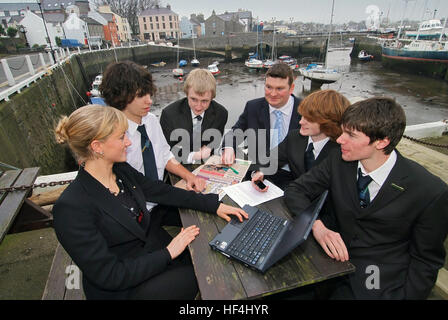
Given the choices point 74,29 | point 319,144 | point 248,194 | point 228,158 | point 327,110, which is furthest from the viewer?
point 74,29

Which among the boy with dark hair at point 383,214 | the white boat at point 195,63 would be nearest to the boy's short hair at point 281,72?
the boy with dark hair at point 383,214

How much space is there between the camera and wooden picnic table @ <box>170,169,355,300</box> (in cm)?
143

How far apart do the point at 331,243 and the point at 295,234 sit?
26 centimetres

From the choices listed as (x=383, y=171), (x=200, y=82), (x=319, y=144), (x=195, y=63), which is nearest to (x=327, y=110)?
(x=319, y=144)

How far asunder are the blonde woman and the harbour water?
15925mm

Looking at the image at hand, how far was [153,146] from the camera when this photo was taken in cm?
298

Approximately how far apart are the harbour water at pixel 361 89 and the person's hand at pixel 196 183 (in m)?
15.2

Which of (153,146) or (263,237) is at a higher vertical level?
(153,146)

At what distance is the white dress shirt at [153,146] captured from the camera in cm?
278

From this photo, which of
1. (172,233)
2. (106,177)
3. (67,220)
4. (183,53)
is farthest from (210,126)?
(183,53)

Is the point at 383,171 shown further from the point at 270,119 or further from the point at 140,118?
the point at 140,118

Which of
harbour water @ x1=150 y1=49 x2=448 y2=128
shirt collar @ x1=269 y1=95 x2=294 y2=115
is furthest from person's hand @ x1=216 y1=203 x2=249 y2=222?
harbour water @ x1=150 y1=49 x2=448 y2=128

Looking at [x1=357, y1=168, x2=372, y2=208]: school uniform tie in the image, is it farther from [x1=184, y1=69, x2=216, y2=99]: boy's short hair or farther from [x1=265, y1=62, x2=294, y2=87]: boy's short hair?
[x1=184, y1=69, x2=216, y2=99]: boy's short hair
